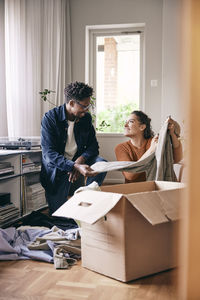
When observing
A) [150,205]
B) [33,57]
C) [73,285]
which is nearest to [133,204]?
[150,205]

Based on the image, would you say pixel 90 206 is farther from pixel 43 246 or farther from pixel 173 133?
pixel 173 133

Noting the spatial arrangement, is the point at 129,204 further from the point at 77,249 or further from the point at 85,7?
the point at 85,7

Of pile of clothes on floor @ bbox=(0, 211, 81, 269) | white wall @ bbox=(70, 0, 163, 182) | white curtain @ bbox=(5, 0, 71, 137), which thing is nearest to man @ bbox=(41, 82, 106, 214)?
pile of clothes on floor @ bbox=(0, 211, 81, 269)

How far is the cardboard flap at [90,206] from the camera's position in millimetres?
1322

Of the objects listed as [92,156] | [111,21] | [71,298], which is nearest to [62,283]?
[71,298]

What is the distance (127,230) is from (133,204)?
0.43 ft

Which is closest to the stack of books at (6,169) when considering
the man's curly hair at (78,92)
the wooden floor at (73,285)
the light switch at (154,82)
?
the man's curly hair at (78,92)

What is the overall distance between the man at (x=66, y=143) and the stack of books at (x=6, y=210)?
260mm

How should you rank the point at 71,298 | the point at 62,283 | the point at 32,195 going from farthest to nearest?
the point at 32,195 → the point at 62,283 → the point at 71,298

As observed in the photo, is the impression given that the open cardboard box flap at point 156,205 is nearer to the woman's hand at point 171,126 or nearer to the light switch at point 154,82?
the woman's hand at point 171,126

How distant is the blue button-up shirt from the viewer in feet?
8.27

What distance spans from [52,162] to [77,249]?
84 cm

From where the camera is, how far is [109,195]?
55.3 inches

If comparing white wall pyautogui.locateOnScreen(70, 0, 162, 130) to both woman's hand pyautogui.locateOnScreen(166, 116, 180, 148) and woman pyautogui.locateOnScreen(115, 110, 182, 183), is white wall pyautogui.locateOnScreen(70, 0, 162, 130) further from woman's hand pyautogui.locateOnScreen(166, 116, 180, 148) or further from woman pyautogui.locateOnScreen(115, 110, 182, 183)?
woman's hand pyautogui.locateOnScreen(166, 116, 180, 148)
